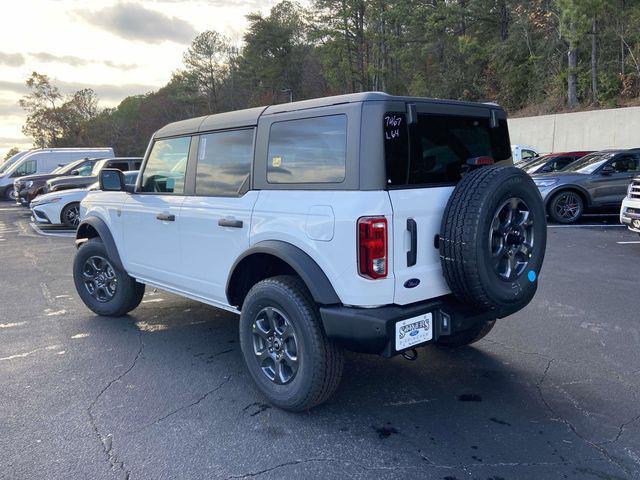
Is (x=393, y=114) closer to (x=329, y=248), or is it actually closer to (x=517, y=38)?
(x=329, y=248)

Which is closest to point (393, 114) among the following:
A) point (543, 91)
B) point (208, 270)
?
point (208, 270)

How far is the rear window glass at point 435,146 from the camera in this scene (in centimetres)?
309

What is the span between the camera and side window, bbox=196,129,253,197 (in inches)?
150

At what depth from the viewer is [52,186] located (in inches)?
582

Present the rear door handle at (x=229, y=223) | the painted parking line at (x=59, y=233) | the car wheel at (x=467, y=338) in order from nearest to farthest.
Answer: the rear door handle at (x=229, y=223) < the car wheel at (x=467, y=338) < the painted parking line at (x=59, y=233)

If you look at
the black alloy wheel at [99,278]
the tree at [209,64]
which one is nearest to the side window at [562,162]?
the black alloy wheel at [99,278]

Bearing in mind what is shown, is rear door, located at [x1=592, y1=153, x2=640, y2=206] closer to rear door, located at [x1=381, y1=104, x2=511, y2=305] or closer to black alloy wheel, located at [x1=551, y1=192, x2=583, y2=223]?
black alloy wheel, located at [x1=551, y1=192, x2=583, y2=223]

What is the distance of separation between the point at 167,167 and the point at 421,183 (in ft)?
7.81

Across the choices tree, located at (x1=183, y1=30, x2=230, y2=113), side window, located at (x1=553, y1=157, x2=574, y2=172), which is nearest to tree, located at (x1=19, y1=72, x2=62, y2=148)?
tree, located at (x1=183, y1=30, x2=230, y2=113)

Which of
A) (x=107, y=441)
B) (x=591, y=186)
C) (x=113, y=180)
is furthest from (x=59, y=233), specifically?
(x=591, y=186)

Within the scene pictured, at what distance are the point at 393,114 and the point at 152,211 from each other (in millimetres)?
2423

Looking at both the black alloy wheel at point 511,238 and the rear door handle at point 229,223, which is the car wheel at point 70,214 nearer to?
the rear door handle at point 229,223

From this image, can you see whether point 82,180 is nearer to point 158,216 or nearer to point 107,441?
point 158,216

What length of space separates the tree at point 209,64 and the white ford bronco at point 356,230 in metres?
59.1
